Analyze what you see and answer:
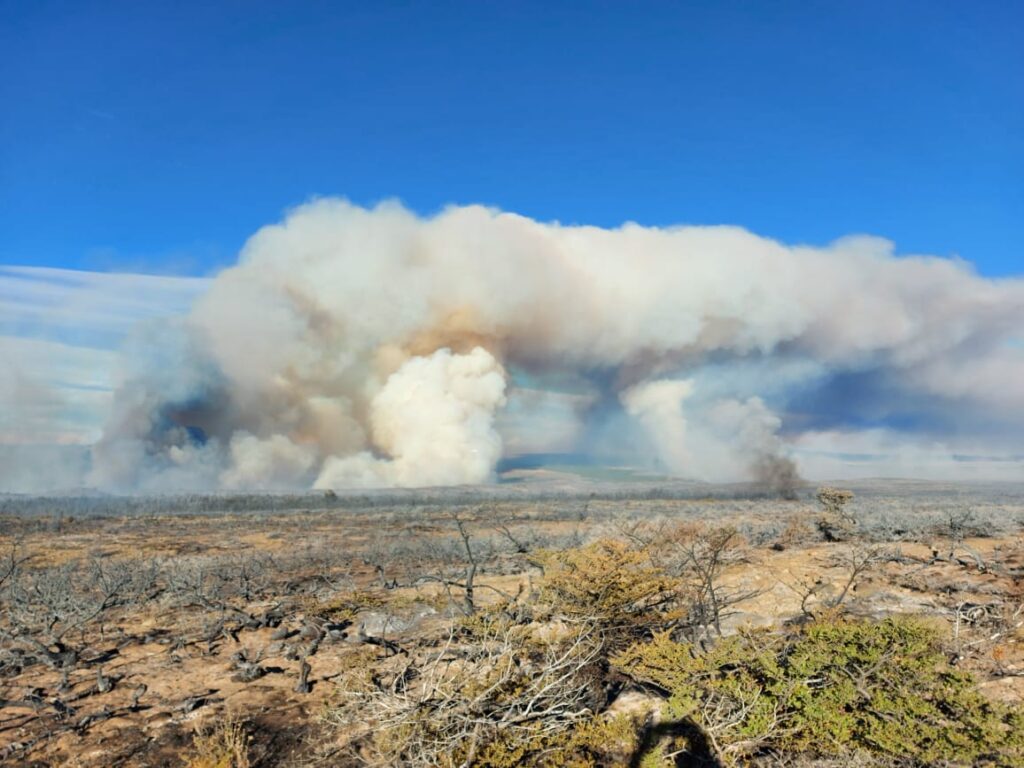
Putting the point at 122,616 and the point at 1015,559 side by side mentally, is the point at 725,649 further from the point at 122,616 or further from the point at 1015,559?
the point at 122,616

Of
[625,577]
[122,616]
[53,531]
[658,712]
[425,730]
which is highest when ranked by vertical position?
[625,577]

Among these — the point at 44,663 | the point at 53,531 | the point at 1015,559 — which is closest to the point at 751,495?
the point at 1015,559

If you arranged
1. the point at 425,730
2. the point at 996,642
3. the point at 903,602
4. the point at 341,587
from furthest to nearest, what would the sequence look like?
the point at 341,587 → the point at 903,602 → the point at 996,642 → the point at 425,730

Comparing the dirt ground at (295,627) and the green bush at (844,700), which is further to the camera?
the dirt ground at (295,627)

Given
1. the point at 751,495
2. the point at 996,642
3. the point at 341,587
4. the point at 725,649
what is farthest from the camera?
the point at 751,495

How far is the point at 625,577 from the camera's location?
9.87 metres

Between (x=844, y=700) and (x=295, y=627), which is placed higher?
(x=844, y=700)

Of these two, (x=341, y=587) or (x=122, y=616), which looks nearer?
(x=122, y=616)

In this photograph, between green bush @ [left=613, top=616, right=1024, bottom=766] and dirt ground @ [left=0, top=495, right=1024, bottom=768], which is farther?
dirt ground @ [left=0, top=495, right=1024, bottom=768]

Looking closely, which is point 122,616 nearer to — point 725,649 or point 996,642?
point 725,649

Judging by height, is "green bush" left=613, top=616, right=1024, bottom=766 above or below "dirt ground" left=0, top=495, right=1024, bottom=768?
above

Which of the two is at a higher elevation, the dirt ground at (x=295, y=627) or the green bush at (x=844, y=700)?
the green bush at (x=844, y=700)

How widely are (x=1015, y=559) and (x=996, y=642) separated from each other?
31.2 ft

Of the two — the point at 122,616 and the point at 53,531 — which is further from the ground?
the point at 122,616
